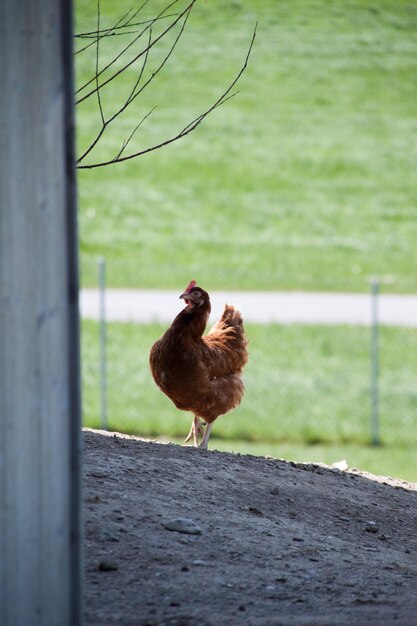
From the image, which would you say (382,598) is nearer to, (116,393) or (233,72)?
(116,393)

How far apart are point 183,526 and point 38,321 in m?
2.09

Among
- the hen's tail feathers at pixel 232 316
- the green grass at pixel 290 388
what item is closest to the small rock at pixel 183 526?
the hen's tail feathers at pixel 232 316

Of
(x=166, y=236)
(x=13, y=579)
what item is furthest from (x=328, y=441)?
(x=166, y=236)

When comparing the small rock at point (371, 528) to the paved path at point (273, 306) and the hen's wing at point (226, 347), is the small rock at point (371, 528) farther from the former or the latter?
the paved path at point (273, 306)

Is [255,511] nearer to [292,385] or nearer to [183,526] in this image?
[183,526]

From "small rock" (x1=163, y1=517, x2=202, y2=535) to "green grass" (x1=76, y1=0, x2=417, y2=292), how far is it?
569 inches

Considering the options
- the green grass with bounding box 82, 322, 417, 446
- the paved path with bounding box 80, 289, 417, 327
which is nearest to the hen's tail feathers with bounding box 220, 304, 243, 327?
the green grass with bounding box 82, 322, 417, 446

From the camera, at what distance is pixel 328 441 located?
43.6ft

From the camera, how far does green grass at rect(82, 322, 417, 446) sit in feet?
44.7

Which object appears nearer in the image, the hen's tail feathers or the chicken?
the chicken

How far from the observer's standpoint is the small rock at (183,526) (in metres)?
4.98

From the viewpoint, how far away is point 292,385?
14883 mm

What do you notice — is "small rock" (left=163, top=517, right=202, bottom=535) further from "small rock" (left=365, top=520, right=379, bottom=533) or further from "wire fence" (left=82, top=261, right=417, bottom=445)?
"wire fence" (left=82, top=261, right=417, bottom=445)

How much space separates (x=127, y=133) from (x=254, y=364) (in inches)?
616
